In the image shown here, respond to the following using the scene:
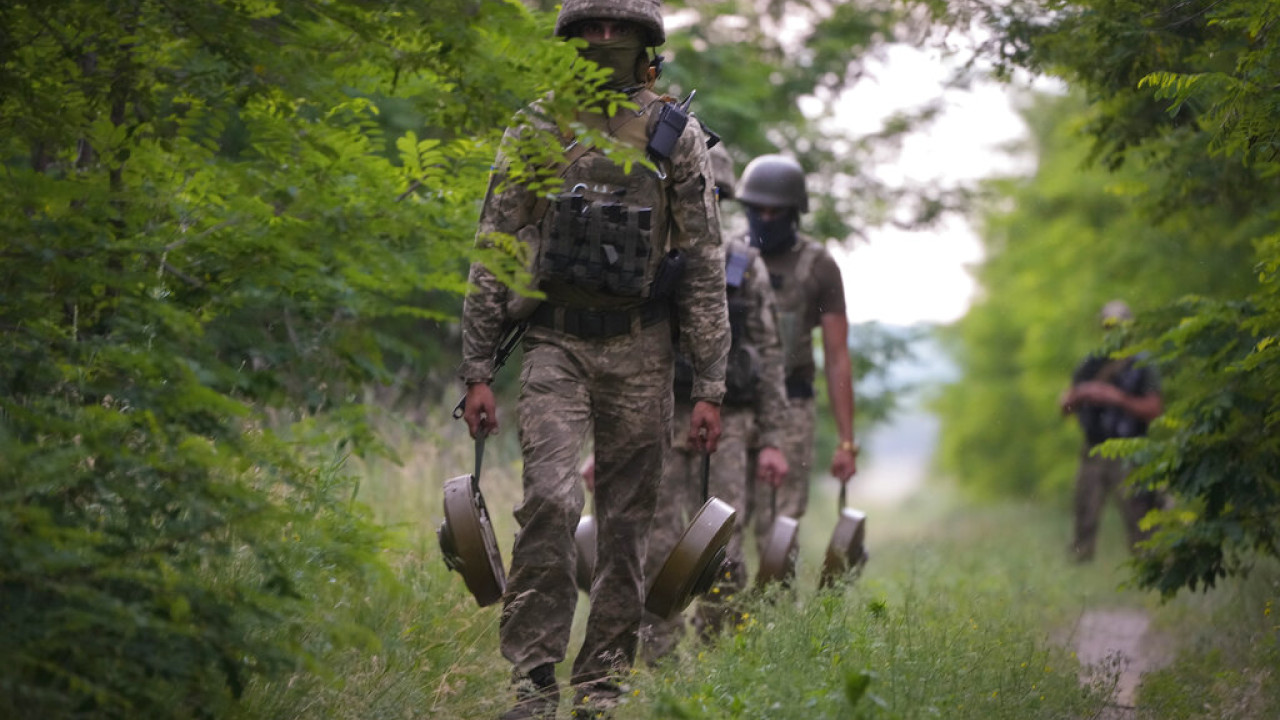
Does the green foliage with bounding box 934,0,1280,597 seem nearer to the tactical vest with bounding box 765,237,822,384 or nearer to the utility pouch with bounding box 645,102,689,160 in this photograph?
the tactical vest with bounding box 765,237,822,384

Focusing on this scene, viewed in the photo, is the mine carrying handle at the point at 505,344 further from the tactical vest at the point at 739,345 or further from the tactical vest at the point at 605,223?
the tactical vest at the point at 739,345

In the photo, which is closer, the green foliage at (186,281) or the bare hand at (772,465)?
the green foliage at (186,281)

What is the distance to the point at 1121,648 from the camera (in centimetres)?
903

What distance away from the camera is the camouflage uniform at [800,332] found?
8484mm

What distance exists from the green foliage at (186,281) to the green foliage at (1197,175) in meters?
2.71

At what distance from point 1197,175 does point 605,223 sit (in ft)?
13.0

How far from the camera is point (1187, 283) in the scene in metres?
18.6

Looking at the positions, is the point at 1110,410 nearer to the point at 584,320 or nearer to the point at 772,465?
the point at 772,465

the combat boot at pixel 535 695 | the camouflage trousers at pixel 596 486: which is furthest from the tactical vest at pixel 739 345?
the combat boot at pixel 535 695

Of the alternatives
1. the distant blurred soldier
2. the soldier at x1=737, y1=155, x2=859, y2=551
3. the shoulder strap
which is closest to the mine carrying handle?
the soldier at x1=737, y1=155, x2=859, y2=551

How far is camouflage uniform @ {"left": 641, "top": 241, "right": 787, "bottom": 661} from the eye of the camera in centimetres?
711

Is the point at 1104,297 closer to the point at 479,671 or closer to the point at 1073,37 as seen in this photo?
the point at 1073,37

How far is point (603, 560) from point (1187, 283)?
47.1 ft

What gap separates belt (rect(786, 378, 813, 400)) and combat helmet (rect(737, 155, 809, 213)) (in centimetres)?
95
